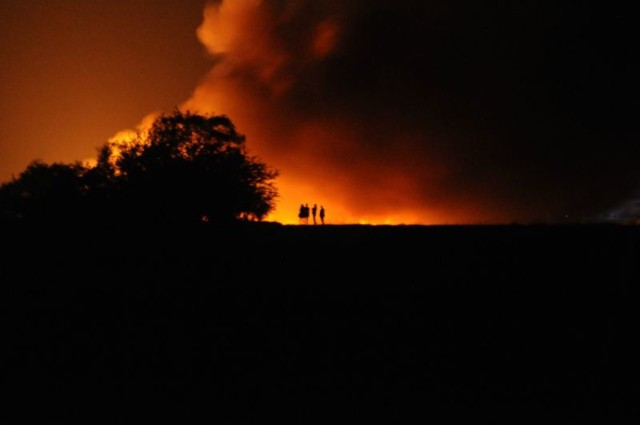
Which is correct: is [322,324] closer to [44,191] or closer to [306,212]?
[306,212]

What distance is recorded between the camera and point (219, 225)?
9.20 metres

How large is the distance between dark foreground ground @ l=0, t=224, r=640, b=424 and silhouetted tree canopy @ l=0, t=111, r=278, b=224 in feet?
64.5

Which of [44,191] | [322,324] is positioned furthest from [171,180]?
[322,324]

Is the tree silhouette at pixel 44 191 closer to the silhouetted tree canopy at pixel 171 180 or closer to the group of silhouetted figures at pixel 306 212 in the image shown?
the silhouetted tree canopy at pixel 171 180

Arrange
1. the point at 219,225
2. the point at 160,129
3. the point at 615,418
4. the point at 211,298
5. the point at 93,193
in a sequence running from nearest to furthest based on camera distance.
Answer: the point at 615,418, the point at 211,298, the point at 219,225, the point at 93,193, the point at 160,129

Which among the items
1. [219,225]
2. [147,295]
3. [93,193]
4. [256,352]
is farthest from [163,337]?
[93,193]

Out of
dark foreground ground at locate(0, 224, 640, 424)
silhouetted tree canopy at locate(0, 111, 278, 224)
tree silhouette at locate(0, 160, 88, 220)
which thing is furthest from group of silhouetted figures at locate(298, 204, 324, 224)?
tree silhouette at locate(0, 160, 88, 220)

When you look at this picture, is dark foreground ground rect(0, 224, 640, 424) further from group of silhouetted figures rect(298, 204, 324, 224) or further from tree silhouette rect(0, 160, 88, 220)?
tree silhouette rect(0, 160, 88, 220)

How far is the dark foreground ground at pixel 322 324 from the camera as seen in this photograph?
24.6 ft

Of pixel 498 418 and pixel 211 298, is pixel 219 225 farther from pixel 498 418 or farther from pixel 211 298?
pixel 498 418

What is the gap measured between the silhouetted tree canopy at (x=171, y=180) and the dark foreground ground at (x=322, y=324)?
1966cm

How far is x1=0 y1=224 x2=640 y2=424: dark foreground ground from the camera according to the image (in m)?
7.50

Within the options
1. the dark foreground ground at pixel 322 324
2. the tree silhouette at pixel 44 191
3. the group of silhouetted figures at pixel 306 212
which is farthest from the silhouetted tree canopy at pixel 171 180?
the dark foreground ground at pixel 322 324

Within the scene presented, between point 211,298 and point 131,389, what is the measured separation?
1.95m
